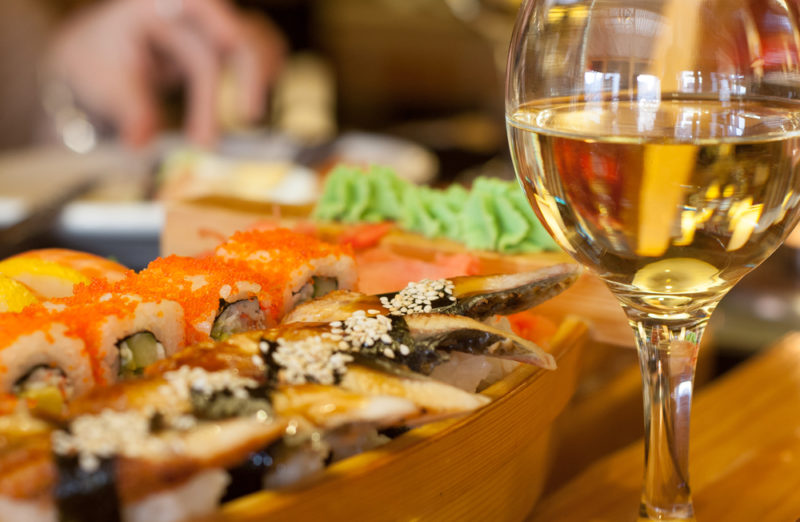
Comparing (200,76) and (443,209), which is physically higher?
(200,76)

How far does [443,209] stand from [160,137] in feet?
6.09

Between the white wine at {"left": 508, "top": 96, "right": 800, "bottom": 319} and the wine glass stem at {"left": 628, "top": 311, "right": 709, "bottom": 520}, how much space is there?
0.06ft

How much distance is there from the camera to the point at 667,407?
1.98 ft

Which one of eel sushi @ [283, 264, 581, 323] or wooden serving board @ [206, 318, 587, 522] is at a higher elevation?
eel sushi @ [283, 264, 581, 323]

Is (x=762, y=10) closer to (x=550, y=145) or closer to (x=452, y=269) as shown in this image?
(x=550, y=145)

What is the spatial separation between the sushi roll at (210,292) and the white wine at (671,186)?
0.29m

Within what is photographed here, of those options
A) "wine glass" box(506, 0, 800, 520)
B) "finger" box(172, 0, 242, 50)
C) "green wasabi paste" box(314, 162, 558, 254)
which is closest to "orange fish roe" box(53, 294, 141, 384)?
"wine glass" box(506, 0, 800, 520)

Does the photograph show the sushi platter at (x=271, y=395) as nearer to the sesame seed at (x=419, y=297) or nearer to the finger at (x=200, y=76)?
the sesame seed at (x=419, y=297)

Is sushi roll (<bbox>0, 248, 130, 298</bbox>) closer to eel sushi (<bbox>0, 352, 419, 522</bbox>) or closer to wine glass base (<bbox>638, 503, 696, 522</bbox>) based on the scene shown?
eel sushi (<bbox>0, 352, 419, 522</bbox>)

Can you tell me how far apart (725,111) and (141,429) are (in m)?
0.46

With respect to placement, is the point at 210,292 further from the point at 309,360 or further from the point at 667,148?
the point at 667,148

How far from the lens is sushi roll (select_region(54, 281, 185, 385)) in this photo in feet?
1.92

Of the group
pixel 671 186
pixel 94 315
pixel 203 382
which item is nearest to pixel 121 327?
pixel 94 315

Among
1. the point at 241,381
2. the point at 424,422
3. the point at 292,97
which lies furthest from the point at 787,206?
the point at 292,97
